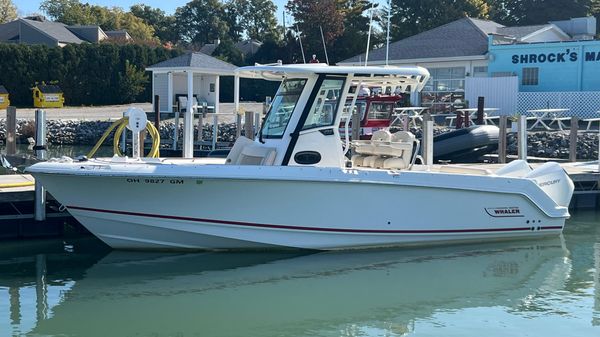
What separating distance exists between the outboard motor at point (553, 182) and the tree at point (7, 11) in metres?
70.9

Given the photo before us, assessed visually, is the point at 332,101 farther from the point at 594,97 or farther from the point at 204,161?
the point at 594,97

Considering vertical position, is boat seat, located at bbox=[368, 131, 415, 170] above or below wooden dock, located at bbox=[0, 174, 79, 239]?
above

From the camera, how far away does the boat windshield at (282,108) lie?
36.1 ft

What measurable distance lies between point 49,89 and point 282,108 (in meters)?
29.0

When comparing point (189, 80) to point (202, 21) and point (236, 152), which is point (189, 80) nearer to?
point (236, 152)

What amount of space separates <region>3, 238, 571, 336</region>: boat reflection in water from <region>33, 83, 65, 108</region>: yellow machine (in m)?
28.0

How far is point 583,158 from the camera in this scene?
71.1 feet

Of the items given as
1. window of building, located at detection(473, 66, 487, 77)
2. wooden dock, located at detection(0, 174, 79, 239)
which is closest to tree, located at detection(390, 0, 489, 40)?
window of building, located at detection(473, 66, 487, 77)

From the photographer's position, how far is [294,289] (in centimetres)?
962

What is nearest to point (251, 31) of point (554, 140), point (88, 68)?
point (88, 68)

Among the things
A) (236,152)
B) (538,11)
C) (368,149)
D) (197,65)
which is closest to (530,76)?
(197,65)

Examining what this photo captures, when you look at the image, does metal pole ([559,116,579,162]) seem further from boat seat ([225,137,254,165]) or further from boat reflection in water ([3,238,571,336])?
boat seat ([225,137,254,165])

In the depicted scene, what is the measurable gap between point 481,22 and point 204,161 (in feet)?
94.4

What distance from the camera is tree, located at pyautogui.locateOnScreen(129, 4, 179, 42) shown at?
253 ft
